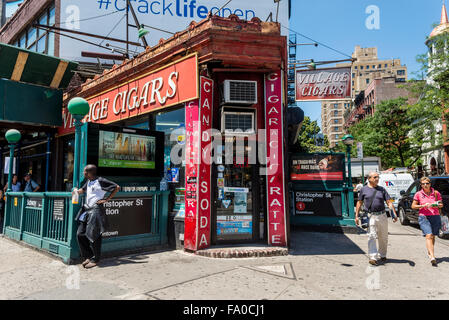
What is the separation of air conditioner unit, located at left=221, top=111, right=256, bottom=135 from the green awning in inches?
289

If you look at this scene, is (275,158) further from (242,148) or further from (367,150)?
(367,150)

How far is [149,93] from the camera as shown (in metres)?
8.41

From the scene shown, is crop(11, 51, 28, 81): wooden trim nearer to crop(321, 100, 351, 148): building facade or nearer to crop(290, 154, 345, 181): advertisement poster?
crop(290, 154, 345, 181): advertisement poster

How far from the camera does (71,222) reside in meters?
6.06

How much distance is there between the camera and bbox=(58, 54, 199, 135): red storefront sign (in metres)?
7.32

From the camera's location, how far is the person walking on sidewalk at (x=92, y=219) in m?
5.72

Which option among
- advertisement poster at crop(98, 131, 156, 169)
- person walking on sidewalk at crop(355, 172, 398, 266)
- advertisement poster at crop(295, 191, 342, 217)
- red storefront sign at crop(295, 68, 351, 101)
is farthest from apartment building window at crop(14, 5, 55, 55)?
person walking on sidewalk at crop(355, 172, 398, 266)

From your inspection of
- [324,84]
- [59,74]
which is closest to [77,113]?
[59,74]

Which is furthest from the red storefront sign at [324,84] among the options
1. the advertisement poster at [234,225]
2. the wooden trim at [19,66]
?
the wooden trim at [19,66]

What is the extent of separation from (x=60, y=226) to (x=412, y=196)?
1167 centimetres

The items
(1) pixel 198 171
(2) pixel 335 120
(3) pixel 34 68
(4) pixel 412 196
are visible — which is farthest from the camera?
(2) pixel 335 120

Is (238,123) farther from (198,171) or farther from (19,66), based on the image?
(19,66)
